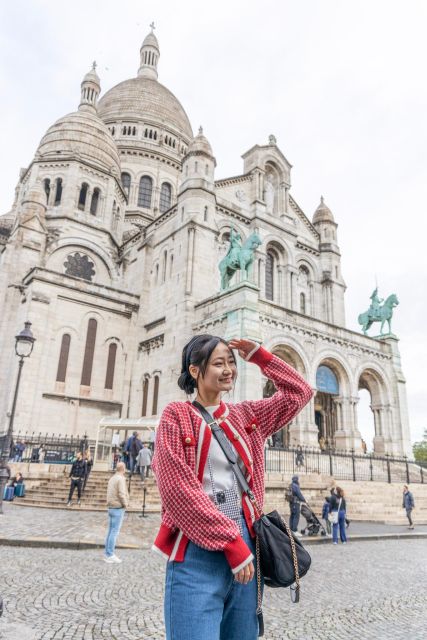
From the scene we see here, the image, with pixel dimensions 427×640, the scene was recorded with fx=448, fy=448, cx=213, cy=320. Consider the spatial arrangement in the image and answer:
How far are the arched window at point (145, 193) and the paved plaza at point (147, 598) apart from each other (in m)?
35.1

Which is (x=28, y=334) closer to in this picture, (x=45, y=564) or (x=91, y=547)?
(x=91, y=547)

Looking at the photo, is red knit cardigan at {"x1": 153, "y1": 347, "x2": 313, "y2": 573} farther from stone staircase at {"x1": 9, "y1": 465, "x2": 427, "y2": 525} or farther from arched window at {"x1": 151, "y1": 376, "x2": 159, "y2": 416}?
arched window at {"x1": 151, "y1": 376, "x2": 159, "y2": 416}

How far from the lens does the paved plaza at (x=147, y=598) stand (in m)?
4.31

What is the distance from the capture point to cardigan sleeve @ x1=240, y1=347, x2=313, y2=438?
252 cm

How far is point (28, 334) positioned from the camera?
13.8 meters

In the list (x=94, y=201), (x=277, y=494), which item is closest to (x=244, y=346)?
(x=277, y=494)

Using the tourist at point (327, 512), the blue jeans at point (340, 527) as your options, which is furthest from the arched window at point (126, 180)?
the blue jeans at point (340, 527)

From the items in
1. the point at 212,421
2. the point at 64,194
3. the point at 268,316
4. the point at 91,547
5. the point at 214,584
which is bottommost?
the point at 91,547

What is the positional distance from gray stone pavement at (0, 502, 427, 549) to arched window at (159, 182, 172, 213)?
31.7 metres

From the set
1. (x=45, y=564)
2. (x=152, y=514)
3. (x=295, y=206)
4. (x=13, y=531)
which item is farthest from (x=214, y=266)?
(x=45, y=564)

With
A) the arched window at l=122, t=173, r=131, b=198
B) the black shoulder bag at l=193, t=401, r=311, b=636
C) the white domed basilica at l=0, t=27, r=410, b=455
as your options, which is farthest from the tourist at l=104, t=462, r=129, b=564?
the arched window at l=122, t=173, r=131, b=198

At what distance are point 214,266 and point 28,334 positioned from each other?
13334 millimetres

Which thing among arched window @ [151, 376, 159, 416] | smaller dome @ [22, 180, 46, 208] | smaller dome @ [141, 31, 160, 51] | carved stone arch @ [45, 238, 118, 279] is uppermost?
smaller dome @ [141, 31, 160, 51]

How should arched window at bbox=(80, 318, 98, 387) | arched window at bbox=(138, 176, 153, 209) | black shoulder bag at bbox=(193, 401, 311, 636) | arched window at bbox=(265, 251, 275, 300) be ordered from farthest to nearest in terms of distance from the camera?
arched window at bbox=(138, 176, 153, 209) < arched window at bbox=(265, 251, 275, 300) < arched window at bbox=(80, 318, 98, 387) < black shoulder bag at bbox=(193, 401, 311, 636)
